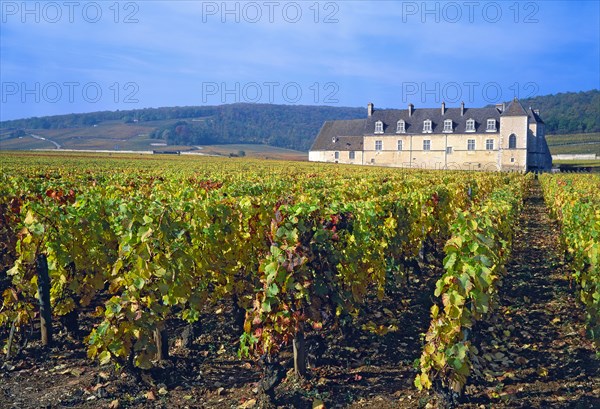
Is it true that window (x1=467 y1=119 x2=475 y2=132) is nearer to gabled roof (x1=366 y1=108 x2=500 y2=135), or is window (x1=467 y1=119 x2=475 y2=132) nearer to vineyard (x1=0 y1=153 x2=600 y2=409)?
gabled roof (x1=366 y1=108 x2=500 y2=135)

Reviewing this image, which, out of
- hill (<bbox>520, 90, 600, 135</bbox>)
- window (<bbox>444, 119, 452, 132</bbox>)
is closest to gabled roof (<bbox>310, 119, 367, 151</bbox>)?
window (<bbox>444, 119, 452, 132</bbox>)

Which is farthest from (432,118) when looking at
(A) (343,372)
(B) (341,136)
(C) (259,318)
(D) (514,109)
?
(C) (259,318)

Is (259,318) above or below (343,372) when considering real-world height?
above

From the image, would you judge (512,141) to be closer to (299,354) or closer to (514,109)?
(514,109)

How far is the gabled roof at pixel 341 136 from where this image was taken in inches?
3103

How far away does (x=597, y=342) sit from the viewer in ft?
20.3

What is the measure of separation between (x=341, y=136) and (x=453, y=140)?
60.2ft

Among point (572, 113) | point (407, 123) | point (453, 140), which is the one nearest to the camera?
point (453, 140)

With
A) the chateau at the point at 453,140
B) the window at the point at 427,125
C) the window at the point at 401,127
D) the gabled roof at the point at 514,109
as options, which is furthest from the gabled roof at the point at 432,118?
the gabled roof at the point at 514,109

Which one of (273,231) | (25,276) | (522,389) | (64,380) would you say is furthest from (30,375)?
(522,389)

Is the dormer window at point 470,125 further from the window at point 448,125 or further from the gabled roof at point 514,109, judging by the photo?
the gabled roof at point 514,109

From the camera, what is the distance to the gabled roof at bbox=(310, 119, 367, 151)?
78.8 metres

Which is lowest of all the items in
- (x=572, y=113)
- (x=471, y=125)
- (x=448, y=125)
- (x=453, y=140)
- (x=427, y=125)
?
(x=453, y=140)

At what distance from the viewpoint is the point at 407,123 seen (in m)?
73.4
